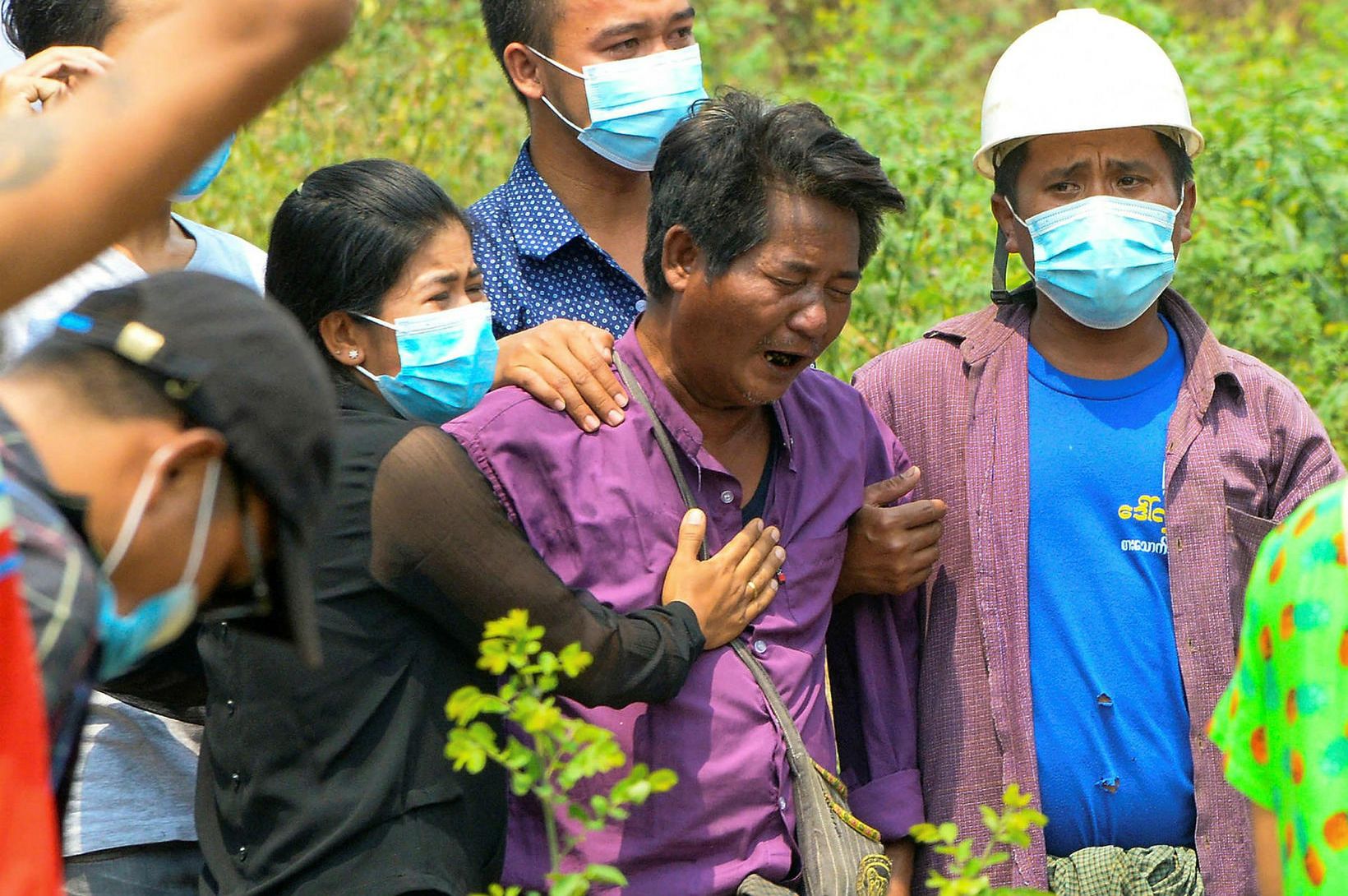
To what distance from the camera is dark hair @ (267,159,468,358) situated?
316 centimetres

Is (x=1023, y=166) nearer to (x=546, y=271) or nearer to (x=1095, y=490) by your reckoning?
(x=1095, y=490)

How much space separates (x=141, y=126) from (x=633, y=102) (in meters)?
2.21

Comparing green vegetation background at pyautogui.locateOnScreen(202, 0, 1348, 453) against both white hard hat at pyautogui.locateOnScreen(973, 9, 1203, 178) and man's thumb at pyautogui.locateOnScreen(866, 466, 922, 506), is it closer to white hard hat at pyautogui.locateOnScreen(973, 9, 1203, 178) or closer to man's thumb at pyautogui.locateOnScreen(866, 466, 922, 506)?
white hard hat at pyautogui.locateOnScreen(973, 9, 1203, 178)

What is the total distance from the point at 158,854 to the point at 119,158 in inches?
68.7

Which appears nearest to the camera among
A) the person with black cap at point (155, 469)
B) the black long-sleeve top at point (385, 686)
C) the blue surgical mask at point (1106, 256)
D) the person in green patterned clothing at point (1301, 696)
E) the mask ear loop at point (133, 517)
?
the person with black cap at point (155, 469)

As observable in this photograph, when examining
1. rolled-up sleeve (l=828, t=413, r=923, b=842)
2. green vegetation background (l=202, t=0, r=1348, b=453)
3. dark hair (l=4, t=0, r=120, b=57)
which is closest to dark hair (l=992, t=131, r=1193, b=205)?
rolled-up sleeve (l=828, t=413, r=923, b=842)

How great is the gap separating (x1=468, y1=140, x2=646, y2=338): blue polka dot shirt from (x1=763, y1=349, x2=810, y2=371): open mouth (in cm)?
58

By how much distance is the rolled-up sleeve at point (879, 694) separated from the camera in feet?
11.0

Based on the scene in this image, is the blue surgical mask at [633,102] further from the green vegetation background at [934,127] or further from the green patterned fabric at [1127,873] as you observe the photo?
the green vegetation background at [934,127]

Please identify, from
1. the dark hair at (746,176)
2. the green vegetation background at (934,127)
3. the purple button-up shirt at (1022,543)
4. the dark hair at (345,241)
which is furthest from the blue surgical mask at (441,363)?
the green vegetation background at (934,127)

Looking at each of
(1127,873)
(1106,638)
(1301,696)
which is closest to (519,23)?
(1106,638)

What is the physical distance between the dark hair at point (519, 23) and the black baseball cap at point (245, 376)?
6.32 ft

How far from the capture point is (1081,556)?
3359mm

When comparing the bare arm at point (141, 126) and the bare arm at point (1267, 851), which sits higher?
the bare arm at point (141, 126)
